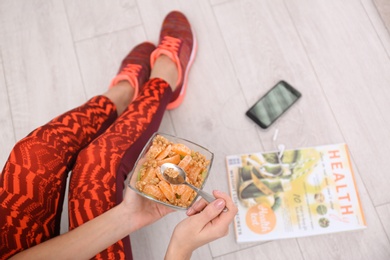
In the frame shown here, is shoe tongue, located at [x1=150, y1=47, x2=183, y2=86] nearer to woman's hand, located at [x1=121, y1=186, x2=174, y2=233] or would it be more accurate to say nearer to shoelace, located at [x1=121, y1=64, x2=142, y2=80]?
shoelace, located at [x1=121, y1=64, x2=142, y2=80]

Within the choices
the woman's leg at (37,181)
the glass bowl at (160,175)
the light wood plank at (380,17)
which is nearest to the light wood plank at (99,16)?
the woman's leg at (37,181)

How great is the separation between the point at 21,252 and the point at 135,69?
2.17 ft

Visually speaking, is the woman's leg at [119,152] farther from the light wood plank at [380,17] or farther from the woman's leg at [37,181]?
the light wood plank at [380,17]

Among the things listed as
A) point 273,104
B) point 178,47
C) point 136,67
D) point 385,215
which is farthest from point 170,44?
point 385,215

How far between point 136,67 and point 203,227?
27.3 inches

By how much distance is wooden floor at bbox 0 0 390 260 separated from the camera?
1039 millimetres

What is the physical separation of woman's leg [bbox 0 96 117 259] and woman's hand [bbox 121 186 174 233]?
0.18 metres

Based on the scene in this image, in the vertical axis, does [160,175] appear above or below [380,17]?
below

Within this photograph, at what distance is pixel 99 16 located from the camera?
129 centimetres

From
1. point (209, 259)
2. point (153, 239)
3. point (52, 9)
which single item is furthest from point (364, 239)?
point (52, 9)

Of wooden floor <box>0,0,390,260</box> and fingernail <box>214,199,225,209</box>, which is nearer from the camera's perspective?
fingernail <box>214,199,225,209</box>

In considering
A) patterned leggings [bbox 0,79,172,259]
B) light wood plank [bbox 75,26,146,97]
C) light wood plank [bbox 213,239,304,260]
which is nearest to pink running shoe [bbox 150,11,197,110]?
light wood plank [bbox 75,26,146,97]

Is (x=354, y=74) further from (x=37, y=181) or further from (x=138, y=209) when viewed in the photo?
(x=37, y=181)

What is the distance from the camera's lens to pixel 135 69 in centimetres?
117
